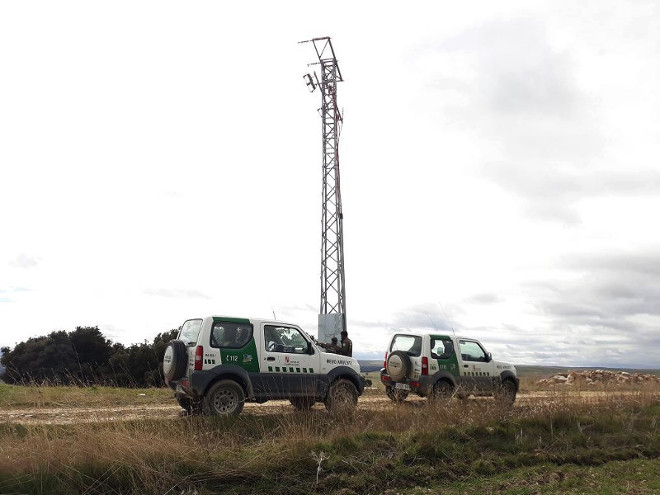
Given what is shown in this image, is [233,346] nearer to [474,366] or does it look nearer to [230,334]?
[230,334]

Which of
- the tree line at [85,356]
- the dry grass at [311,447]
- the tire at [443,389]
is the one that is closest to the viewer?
the dry grass at [311,447]

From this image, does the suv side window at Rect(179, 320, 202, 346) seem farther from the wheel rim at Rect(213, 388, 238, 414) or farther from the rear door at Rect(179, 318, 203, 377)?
the wheel rim at Rect(213, 388, 238, 414)

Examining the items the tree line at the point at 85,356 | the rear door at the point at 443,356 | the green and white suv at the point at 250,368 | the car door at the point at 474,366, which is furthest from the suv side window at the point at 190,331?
the tree line at the point at 85,356

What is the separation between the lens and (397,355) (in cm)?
1438

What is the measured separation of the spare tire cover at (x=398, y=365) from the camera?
1407cm

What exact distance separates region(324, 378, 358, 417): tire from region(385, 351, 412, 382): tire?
6.82 feet

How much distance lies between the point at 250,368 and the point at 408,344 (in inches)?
195

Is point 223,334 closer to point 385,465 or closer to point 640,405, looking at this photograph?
point 385,465

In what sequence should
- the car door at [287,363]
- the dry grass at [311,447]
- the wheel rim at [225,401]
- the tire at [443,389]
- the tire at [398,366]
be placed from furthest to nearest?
the tire at [398,366] < the tire at [443,389] < the car door at [287,363] < the wheel rim at [225,401] < the dry grass at [311,447]

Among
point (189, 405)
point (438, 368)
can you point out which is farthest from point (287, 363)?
point (438, 368)

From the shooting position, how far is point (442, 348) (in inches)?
568

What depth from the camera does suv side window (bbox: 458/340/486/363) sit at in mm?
14797

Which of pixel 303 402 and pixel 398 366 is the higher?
pixel 398 366

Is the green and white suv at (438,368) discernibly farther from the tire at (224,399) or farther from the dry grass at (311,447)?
the tire at (224,399)
